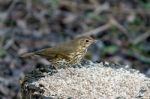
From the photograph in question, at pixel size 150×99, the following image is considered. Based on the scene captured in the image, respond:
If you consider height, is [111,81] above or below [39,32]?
below

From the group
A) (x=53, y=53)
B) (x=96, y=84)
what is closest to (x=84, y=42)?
(x=53, y=53)

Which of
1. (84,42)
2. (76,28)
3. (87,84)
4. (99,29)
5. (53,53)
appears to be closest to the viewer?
(87,84)

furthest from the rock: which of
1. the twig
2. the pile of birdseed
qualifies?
the twig

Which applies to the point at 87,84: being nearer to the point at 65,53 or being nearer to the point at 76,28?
the point at 65,53

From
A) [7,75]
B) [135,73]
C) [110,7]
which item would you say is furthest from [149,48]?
[135,73]

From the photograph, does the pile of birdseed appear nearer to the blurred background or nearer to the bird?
the bird

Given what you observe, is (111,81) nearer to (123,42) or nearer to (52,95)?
(52,95)
